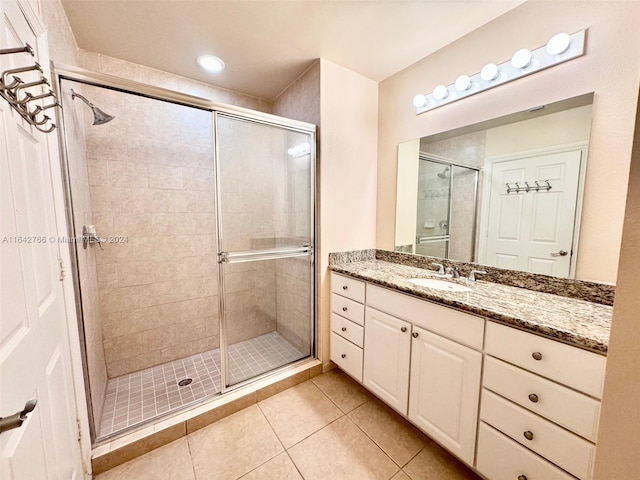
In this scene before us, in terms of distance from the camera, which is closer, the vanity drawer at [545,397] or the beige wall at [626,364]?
the beige wall at [626,364]

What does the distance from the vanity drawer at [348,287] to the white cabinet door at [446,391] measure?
0.46 m

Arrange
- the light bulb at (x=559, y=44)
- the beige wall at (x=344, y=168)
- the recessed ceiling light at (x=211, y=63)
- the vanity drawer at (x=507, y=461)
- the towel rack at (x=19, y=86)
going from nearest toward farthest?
the towel rack at (x=19, y=86)
the vanity drawer at (x=507, y=461)
the light bulb at (x=559, y=44)
the recessed ceiling light at (x=211, y=63)
the beige wall at (x=344, y=168)

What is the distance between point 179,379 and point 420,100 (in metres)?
2.90

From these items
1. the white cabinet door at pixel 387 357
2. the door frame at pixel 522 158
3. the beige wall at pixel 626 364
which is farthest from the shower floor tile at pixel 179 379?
the beige wall at pixel 626 364

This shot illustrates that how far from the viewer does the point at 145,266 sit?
2.08 meters

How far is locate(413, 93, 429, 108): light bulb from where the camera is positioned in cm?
186

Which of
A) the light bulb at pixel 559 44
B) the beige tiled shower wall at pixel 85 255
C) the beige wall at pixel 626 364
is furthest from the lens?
the beige tiled shower wall at pixel 85 255

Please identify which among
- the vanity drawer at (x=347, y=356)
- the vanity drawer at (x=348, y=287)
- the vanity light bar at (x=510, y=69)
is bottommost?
the vanity drawer at (x=347, y=356)

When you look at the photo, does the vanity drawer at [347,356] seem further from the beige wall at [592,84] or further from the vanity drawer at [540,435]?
the beige wall at [592,84]

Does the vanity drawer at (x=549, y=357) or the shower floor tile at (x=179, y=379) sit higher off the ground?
the vanity drawer at (x=549, y=357)

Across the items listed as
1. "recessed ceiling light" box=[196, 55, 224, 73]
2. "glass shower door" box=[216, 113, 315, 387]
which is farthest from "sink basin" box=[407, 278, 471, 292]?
"recessed ceiling light" box=[196, 55, 224, 73]

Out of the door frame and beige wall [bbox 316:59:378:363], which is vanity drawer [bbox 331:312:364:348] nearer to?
beige wall [bbox 316:59:378:363]

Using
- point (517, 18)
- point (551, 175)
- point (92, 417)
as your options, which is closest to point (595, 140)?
point (551, 175)

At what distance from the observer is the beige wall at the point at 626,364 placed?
0.41 meters
